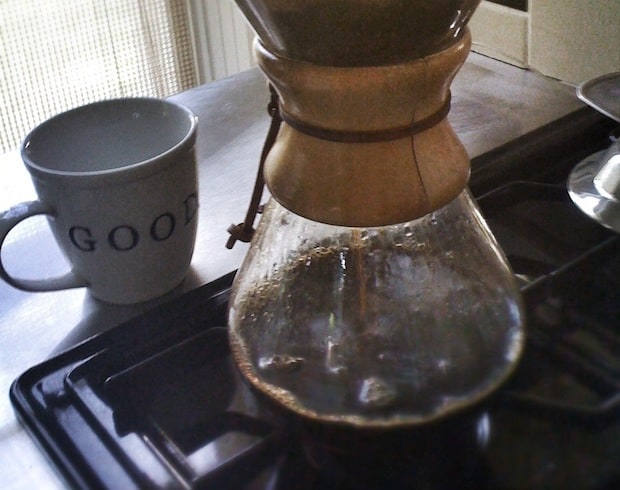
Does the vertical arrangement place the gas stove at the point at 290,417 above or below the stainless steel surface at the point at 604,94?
below

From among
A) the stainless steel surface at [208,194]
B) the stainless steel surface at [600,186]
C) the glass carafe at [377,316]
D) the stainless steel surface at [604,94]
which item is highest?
the stainless steel surface at [604,94]

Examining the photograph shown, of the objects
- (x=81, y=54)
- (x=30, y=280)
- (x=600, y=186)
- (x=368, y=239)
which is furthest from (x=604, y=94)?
(x=81, y=54)

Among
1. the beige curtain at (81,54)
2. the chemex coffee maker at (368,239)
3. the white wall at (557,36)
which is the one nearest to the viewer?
the chemex coffee maker at (368,239)

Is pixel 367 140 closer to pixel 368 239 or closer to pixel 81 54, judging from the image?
pixel 368 239

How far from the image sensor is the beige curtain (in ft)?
3.86

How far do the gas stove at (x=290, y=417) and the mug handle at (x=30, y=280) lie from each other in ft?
0.16

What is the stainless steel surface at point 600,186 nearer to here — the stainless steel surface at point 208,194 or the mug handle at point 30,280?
the stainless steel surface at point 208,194

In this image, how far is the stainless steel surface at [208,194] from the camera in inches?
14.7

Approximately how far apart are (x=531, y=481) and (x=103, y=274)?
0.23 metres

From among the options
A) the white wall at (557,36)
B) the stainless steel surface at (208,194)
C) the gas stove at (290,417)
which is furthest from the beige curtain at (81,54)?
the gas stove at (290,417)

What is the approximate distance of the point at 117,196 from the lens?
368mm

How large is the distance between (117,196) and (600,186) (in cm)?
28

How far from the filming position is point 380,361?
0.34 meters

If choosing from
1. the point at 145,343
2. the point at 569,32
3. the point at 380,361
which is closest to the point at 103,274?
the point at 145,343
